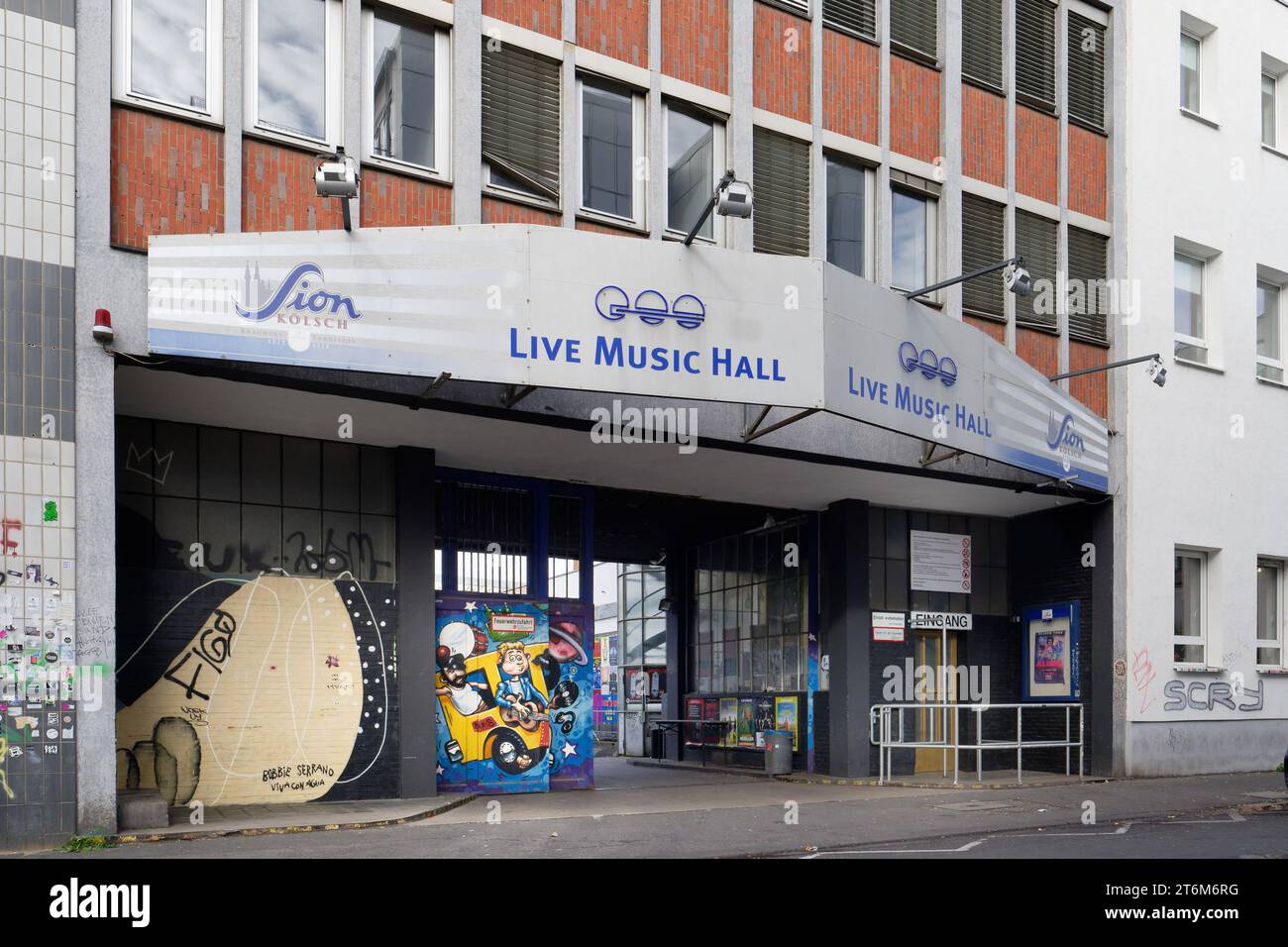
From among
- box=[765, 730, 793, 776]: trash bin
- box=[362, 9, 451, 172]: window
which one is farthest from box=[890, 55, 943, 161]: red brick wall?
box=[765, 730, 793, 776]: trash bin

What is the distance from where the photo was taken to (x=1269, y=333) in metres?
23.8

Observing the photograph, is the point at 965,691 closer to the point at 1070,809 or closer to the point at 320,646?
the point at 1070,809

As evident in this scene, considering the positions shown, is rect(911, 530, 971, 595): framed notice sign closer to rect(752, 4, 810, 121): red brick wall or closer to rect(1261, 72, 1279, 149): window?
rect(752, 4, 810, 121): red brick wall

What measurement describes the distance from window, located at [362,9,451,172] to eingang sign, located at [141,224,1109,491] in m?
2.03

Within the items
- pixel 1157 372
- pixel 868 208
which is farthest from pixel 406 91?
pixel 1157 372

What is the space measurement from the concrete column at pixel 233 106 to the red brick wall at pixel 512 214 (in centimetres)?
281

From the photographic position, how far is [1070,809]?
15125 millimetres

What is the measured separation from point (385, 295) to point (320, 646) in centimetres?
467

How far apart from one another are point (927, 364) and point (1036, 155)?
6.66m

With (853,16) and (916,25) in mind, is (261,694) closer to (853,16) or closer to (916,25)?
(853,16)

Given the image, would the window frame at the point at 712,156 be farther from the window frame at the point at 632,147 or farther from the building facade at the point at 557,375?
the window frame at the point at 632,147

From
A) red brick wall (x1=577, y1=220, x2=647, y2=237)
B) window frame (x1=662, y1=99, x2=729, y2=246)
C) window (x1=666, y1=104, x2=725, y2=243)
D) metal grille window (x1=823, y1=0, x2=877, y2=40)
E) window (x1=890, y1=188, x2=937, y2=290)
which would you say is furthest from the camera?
window (x1=890, y1=188, x2=937, y2=290)

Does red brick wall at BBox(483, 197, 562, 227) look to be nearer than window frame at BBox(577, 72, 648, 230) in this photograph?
Yes

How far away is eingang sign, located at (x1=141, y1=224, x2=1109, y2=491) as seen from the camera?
12.1 meters
